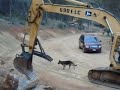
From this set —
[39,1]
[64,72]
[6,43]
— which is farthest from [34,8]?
[6,43]

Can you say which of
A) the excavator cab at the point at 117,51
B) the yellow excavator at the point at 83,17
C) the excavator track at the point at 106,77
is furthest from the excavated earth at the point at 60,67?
the excavator cab at the point at 117,51

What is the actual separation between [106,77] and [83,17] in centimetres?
339

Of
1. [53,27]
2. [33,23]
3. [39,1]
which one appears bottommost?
[53,27]

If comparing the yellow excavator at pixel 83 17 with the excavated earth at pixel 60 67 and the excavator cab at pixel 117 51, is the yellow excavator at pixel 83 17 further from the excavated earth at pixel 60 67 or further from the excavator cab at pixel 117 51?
the excavated earth at pixel 60 67

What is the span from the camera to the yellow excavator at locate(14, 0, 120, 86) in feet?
54.2

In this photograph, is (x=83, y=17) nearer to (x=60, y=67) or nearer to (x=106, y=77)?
(x=106, y=77)

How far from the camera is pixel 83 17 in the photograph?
1680 centimetres

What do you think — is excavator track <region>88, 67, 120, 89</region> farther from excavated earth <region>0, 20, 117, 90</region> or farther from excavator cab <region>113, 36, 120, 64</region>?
excavator cab <region>113, 36, 120, 64</region>

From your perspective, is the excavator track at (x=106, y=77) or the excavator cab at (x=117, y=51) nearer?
the excavator cab at (x=117, y=51)

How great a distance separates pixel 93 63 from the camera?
80.6 feet

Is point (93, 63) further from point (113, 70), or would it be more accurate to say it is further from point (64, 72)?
point (113, 70)

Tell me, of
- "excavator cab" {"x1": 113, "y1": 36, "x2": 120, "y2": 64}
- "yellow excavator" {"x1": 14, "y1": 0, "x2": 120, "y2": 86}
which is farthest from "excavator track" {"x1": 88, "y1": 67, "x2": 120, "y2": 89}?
"excavator cab" {"x1": 113, "y1": 36, "x2": 120, "y2": 64}

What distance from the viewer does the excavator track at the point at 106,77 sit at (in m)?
17.5

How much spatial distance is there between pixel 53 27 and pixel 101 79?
40217 mm
